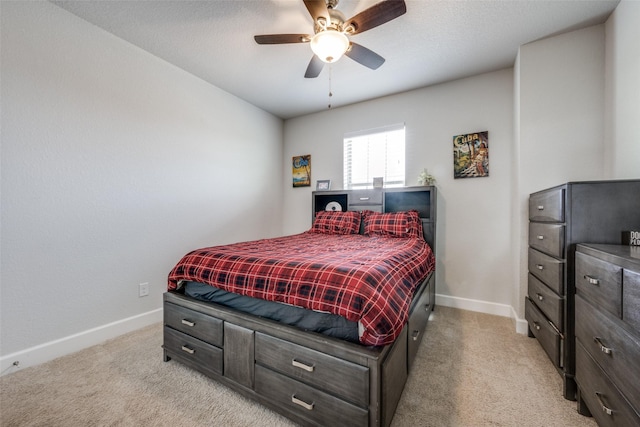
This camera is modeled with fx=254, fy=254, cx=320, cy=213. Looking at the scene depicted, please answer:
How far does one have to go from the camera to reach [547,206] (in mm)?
1747

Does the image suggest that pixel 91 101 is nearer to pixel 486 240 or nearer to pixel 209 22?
pixel 209 22

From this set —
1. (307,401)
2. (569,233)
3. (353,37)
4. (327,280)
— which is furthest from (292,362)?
(353,37)

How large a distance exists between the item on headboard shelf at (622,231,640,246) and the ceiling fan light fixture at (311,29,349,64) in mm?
1923

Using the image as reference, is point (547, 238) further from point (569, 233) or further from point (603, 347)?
point (603, 347)

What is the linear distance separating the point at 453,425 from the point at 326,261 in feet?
3.38

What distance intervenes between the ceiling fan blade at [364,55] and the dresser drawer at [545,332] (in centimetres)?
222

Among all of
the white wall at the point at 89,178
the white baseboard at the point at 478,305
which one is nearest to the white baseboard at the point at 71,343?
the white wall at the point at 89,178

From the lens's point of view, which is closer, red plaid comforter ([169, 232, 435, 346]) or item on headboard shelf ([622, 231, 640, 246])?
red plaid comforter ([169, 232, 435, 346])

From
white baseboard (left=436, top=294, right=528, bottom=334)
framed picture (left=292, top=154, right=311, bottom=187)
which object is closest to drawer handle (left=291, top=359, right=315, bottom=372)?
white baseboard (left=436, top=294, right=528, bottom=334)

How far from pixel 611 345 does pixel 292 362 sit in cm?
138

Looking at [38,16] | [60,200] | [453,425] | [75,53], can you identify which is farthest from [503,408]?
[38,16]

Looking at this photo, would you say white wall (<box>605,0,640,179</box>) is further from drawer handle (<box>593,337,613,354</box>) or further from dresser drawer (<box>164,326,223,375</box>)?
dresser drawer (<box>164,326,223,375</box>)

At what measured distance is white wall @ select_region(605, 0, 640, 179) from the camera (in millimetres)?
1657

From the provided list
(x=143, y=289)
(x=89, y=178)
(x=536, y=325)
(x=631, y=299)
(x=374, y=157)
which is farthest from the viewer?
(x=374, y=157)
